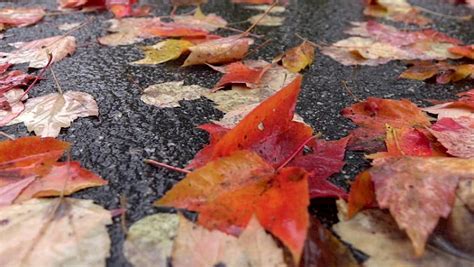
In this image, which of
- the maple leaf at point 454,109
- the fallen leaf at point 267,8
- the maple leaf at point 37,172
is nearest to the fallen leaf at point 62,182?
the maple leaf at point 37,172

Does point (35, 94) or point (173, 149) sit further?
point (35, 94)

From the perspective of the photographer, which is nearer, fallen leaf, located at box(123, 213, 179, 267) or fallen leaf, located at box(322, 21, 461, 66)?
fallen leaf, located at box(123, 213, 179, 267)

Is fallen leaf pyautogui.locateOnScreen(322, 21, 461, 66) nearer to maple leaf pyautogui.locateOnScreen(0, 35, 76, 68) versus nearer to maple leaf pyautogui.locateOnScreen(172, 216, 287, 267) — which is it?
maple leaf pyautogui.locateOnScreen(0, 35, 76, 68)

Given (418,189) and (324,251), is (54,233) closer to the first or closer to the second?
(324,251)

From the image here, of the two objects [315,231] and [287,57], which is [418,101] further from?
[315,231]

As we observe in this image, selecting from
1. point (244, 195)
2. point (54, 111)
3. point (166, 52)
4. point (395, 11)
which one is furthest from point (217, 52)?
point (395, 11)

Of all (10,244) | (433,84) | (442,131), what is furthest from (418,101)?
(10,244)

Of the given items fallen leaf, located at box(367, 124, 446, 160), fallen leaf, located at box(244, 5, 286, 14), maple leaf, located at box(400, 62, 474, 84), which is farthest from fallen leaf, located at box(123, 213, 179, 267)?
fallen leaf, located at box(244, 5, 286, 14)
